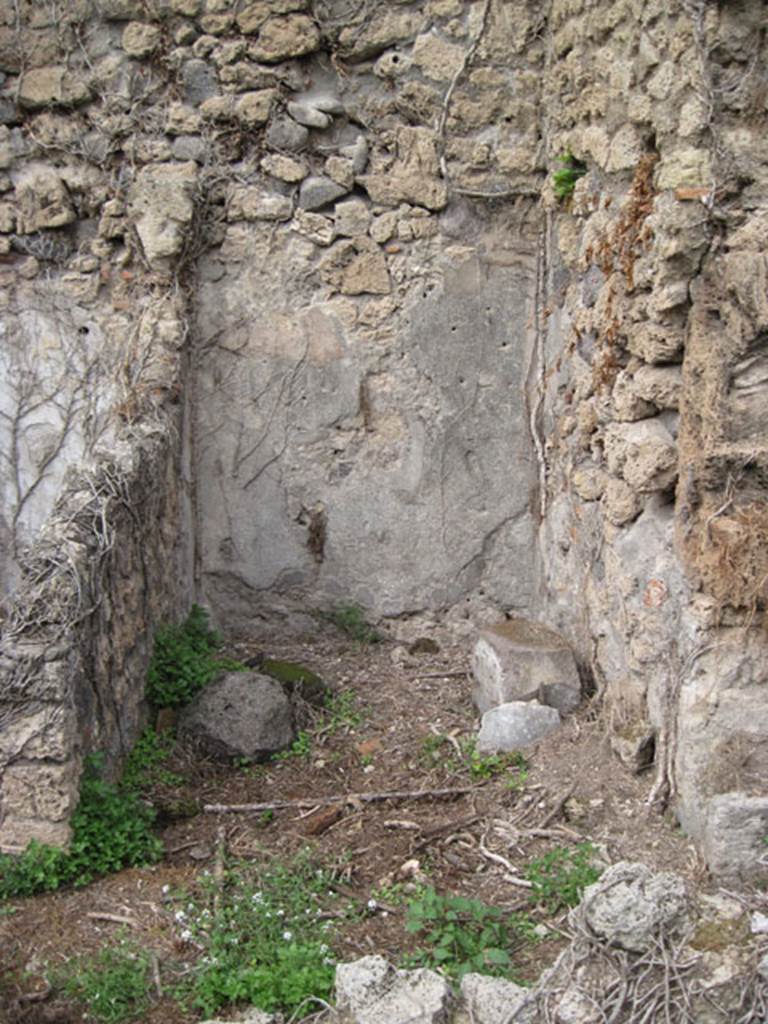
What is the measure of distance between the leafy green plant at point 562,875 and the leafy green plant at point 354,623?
2.02 meters

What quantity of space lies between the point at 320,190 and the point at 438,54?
0.82 meters

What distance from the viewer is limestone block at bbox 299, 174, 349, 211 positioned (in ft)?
16.9

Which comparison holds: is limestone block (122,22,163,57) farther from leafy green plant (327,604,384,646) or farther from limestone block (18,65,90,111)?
leafy green plant (327,604,384,646)

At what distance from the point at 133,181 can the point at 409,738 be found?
117 inches

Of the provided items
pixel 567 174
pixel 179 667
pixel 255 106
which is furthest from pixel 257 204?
pixel 179 667

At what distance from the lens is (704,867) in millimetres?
3307

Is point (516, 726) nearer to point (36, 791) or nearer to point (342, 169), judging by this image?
point (36, 791)

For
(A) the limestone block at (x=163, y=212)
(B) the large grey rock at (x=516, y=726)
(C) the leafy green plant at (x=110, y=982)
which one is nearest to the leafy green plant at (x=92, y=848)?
(C) the leafy green plant at (x=110, y=982)

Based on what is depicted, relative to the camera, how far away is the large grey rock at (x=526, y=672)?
443 cm

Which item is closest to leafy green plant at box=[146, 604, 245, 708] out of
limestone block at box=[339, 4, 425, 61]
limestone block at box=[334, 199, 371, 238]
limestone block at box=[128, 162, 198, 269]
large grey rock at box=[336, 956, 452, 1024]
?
limestone block at box=[128, 162, 198, 269]

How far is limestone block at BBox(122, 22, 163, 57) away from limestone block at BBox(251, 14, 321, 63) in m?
0.49

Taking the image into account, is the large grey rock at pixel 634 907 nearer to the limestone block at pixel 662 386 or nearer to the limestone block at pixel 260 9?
the limestone block at pixel 662 386

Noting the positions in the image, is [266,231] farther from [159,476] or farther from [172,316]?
[159,476]

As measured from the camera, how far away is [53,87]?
5230 mm
